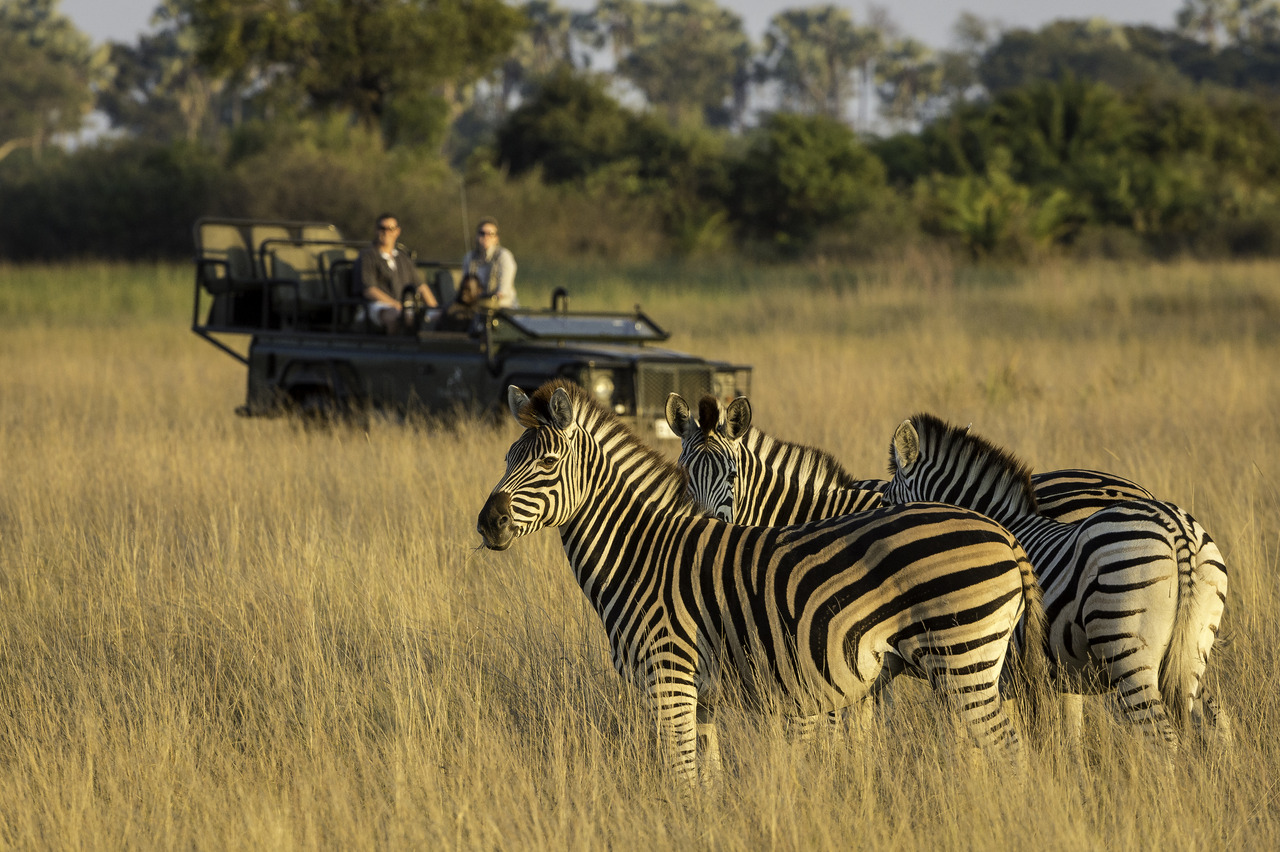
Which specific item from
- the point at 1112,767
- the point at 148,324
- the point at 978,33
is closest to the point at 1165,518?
the point at 1112,767

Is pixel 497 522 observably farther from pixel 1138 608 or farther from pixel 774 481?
pixel 1138 608

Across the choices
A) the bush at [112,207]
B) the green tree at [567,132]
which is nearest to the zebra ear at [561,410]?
the bush at [112,207]

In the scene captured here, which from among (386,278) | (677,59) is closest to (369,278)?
(386,278)

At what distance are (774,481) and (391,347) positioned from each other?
6.76 metres

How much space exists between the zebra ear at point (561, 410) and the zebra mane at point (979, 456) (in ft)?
4.22

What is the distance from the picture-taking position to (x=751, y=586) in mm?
3566

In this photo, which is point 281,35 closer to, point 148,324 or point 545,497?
point 148,324

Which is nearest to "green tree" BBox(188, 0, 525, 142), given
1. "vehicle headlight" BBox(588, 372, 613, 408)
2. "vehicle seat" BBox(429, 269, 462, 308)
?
"vehicle seat" BBox(429, 269, 462, 308)

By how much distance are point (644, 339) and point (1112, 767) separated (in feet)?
24.1

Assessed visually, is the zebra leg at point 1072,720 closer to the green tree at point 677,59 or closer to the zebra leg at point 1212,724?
the zebra leg at point 1212,724

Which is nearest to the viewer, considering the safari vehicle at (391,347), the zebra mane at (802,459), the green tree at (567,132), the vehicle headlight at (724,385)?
the zebra mane at (802,459)

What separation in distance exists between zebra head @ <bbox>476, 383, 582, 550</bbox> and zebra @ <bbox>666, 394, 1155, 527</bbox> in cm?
101

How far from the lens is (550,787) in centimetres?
400

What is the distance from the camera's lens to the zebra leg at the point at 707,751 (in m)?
3.74
